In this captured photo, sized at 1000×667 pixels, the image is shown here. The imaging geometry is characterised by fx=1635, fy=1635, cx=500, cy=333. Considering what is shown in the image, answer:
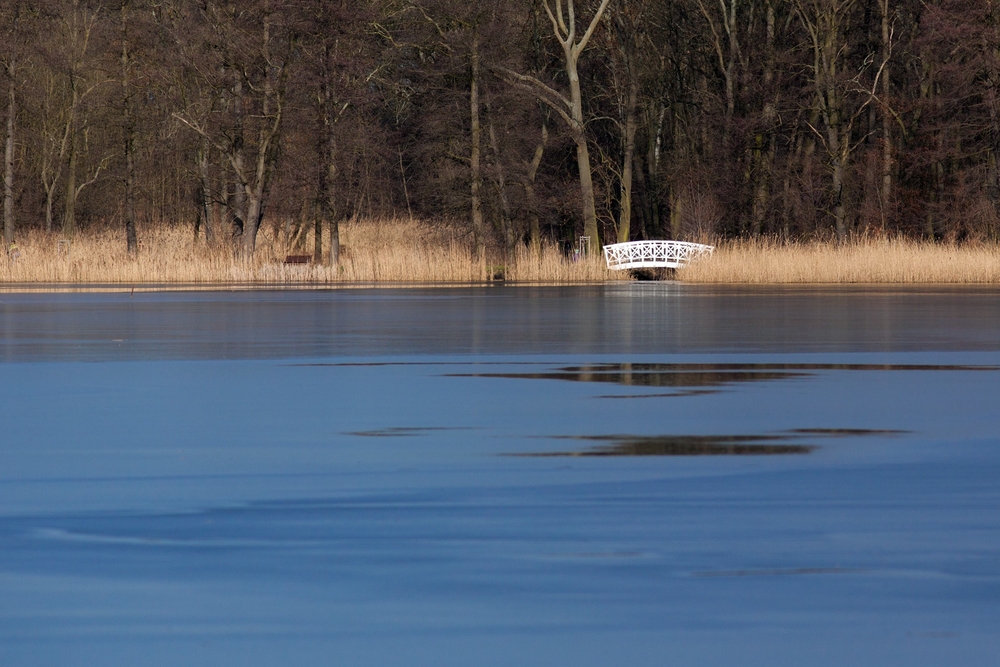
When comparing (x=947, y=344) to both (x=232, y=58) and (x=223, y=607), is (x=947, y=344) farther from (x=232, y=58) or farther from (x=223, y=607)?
(x=232, y=58)

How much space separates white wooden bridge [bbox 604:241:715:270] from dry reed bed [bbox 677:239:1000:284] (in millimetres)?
711

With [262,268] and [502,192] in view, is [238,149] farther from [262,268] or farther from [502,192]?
[502,192]

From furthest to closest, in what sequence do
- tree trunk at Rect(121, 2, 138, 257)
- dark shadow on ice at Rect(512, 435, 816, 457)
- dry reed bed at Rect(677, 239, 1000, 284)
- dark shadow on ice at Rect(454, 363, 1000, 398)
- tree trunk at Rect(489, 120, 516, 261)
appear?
tree trunk at Rect(489, 120, 516, 261) → tree trunk at Rect(121, 2, 138, 257) → dry reed bed at Rect(677, 239, 1000, 284) → dark shadow on ice at Rect(454, 363, 1000, 398) → dark shadow on ice at Rect(512, 435, 816, 457)

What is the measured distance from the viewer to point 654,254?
41.8 m

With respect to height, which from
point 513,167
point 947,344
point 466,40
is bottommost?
point 947,344

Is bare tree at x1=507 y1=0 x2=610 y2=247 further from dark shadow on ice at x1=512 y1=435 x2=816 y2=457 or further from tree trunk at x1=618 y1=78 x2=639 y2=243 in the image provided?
dark shadow on ice at x1=512 y1=435 x2=816 y2=457

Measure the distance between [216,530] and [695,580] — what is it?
190 centimetres

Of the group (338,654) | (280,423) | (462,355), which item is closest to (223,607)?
(338,654)

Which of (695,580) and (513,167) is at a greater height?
(513,167)

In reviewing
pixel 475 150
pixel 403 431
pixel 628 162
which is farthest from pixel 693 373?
pixel 628 162

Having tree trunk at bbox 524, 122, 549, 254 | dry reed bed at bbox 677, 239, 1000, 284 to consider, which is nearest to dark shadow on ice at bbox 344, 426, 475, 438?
dry reed bed at bbox 677, 239, 1000, 284

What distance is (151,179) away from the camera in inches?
2413

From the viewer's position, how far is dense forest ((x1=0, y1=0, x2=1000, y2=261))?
45.1m

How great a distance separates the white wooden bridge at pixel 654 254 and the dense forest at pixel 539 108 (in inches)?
63.2
